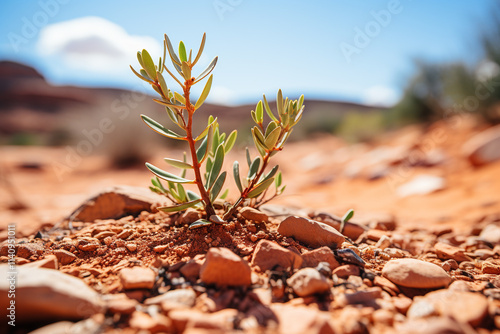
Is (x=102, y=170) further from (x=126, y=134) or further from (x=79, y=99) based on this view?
(x=79, y=99)

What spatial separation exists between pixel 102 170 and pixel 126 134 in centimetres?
155

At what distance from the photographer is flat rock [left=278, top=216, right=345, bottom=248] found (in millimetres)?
1656

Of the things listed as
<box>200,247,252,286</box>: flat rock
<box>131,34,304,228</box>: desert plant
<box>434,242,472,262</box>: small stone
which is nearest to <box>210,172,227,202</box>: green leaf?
<box>131,34,304,228</box>: desert plant

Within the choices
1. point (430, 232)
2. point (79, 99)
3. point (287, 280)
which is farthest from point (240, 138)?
point (79, 99)

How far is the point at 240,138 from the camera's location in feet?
54.9

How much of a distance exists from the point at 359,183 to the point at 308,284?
6.13 meters

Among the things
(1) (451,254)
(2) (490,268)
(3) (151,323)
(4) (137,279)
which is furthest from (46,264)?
(2) (490,268)

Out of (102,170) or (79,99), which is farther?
(79,99)

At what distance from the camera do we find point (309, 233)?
5.48 ft

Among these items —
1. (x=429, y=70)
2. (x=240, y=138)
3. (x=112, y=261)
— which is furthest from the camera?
(x=240, y=138)

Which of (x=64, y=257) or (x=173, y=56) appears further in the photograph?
(x=64, y=257)

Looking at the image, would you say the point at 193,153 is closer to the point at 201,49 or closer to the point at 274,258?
the point at 201,49

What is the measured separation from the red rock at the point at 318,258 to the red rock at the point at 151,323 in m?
0.70

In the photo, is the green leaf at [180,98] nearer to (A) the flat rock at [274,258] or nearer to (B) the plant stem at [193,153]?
(B) the plant stem at [193,153]
